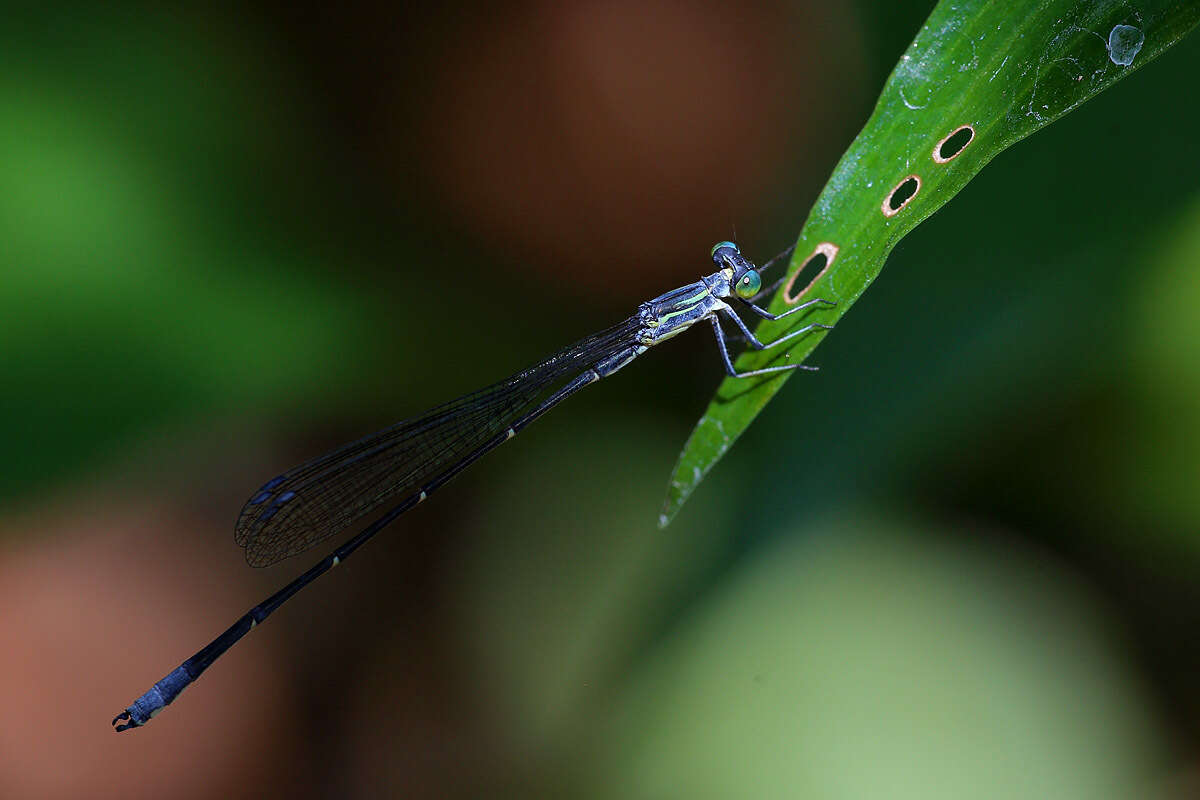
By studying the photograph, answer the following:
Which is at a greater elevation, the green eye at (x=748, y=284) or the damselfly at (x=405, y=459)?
the damselfly at (x=405, y=459)

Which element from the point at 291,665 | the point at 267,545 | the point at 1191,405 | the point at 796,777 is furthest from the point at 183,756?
the point at 1191,405

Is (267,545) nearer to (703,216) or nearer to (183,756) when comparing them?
(183,756)

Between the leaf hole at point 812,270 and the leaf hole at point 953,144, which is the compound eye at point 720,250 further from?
the leaf hole at point 953,144

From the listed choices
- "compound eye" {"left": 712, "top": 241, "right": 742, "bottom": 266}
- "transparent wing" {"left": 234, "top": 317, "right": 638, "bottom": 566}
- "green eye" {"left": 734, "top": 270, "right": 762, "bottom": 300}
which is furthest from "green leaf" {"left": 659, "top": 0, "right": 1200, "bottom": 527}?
"transparent wing" {"left": 234, "top": 317, "right": 638, "bottom": 566}

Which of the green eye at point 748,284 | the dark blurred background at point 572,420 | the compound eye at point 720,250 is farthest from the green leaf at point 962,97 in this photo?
the compound eye at point 720,250

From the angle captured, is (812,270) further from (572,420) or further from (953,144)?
(572,420)

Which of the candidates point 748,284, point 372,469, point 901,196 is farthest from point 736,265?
point 372,469

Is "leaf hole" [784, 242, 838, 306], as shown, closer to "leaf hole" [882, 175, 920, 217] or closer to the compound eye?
"leaf hole" [882, 175, 920, 217]
